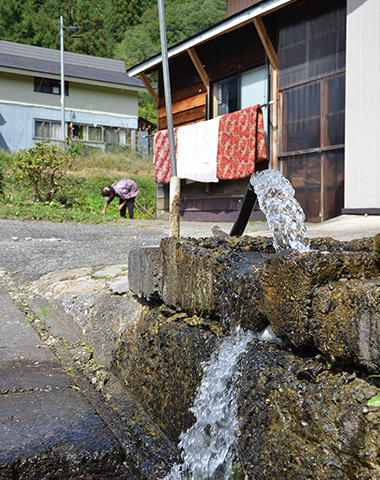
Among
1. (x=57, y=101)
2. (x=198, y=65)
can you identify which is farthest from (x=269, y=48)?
(x=57, y=101)

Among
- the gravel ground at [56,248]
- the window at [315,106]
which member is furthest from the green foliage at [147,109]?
the gravel ground at [56,248]

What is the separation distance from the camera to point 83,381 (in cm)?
214

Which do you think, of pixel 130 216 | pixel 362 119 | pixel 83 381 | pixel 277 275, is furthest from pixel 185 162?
pixel 277 275

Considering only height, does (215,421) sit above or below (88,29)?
below

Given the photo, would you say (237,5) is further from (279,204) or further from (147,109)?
(147,109)

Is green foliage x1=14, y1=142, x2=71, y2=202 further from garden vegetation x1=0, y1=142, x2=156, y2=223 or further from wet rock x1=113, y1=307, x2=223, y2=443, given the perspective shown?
wet rock x1=113, y1=307, x2=223, y2=443

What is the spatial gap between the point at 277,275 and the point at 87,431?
2.78 ft

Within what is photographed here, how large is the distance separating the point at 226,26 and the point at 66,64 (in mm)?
17443

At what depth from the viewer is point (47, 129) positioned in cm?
2253

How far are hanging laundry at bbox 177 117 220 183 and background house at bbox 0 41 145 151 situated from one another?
12.9m

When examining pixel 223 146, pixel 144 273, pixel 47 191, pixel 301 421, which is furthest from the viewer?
pixel 47 191

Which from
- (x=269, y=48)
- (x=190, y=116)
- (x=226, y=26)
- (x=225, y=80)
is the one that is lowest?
(x=190, y=116)

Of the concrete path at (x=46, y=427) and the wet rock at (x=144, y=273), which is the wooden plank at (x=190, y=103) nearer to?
the wet rock at (x=144, y=273)

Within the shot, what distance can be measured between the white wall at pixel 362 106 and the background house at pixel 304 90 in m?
0.01
